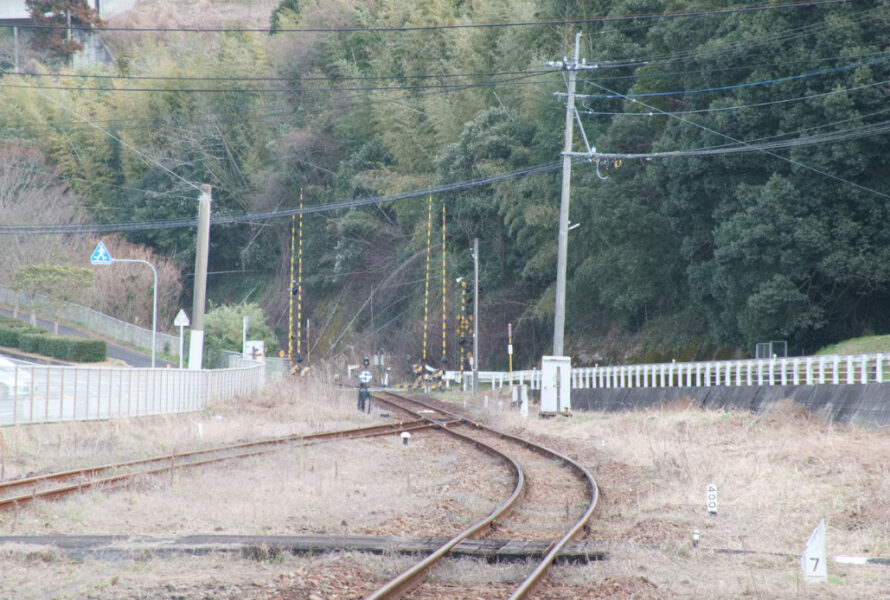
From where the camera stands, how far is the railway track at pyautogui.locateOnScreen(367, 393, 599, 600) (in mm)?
7331

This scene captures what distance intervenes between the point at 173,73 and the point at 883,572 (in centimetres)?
7498

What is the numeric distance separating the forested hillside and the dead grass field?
9788mm

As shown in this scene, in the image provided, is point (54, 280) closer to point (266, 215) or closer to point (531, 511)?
point (266, 215)

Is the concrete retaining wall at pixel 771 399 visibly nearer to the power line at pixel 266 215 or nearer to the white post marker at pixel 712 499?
the white post marker at pixel 712 499

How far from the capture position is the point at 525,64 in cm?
4816

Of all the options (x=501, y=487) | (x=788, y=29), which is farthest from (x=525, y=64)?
(x=501, y=487)

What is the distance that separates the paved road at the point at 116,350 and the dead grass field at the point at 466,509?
3229 centimetres

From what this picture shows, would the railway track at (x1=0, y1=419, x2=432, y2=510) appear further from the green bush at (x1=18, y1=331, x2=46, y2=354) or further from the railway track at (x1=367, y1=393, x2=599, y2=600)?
the green bush at (x1=18, y1=331, x2=46, y2=354)

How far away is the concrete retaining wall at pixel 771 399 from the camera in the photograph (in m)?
17.7

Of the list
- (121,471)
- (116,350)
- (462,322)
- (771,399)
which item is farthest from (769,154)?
(116,350)

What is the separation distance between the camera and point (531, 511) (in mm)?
11641

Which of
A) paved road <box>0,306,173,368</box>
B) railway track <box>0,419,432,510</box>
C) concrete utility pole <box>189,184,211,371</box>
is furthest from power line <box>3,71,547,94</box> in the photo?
railway track <box>0,419,432,510</box>

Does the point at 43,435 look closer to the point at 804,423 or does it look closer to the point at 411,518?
the point at 411,518

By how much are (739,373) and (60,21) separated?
82081 millimetres
